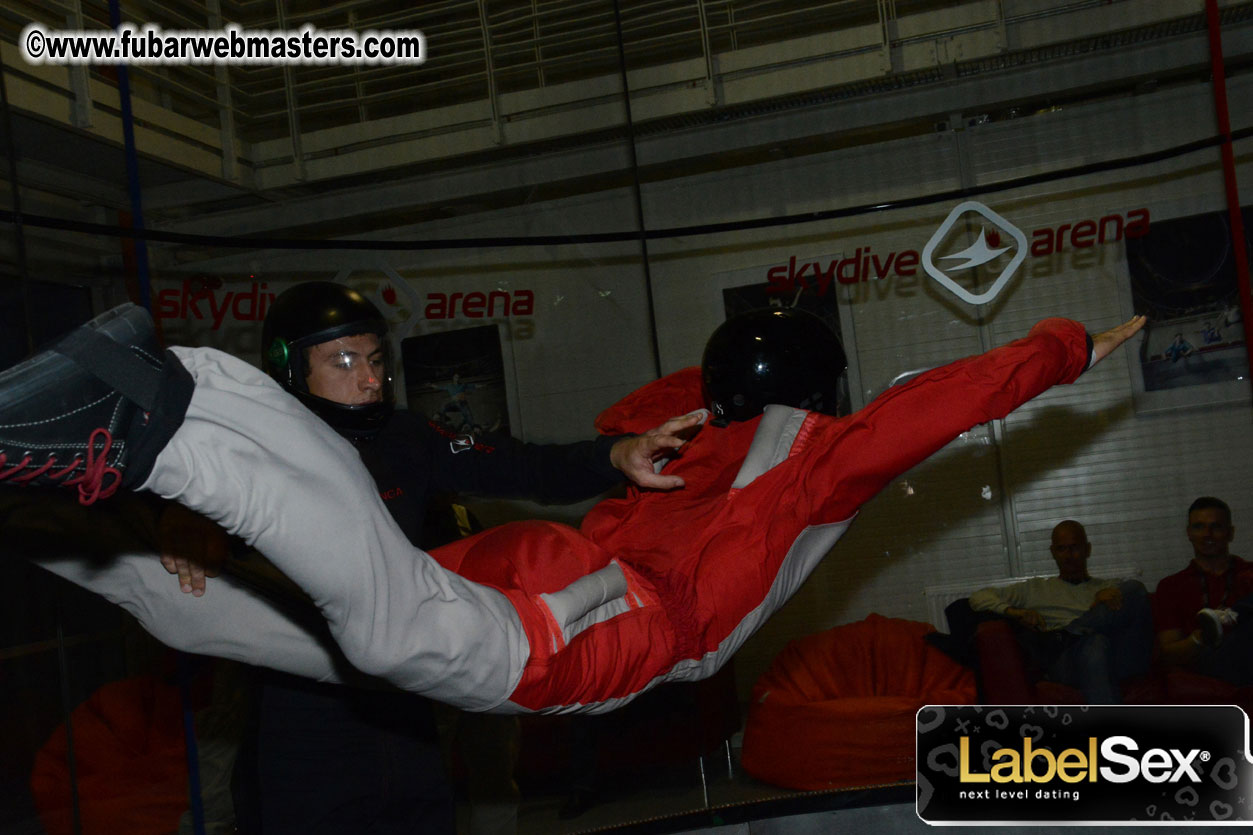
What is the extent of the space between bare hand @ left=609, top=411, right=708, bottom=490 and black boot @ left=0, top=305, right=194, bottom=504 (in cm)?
95

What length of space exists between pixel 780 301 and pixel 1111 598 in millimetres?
1600

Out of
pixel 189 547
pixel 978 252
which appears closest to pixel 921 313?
pixel 978 252

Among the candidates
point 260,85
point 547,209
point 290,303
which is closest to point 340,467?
point 290,303

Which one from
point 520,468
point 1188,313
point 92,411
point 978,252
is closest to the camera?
point 92,411

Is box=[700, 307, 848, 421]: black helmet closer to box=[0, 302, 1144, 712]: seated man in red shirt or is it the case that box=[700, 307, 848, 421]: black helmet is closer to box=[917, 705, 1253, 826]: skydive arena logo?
box=[0, 302, 1144, 712]: seated man in red shirt

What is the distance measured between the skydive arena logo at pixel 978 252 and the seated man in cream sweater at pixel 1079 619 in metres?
0.93

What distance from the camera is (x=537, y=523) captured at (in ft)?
5.59

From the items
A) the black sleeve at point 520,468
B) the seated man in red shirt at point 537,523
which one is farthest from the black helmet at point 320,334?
the seated man in red shirt at point 537,523

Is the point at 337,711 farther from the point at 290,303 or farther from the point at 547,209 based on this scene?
the point at 547,209

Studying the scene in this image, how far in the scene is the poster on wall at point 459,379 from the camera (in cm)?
382

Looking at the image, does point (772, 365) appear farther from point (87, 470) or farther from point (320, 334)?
point (87, 470)

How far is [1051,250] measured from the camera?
12.2ft

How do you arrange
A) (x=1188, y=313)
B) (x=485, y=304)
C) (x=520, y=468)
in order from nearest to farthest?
(x=520, y=468) < (x=1188, y=313) < (x=485, y=304)

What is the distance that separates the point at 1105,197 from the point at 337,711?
10.9 feet
